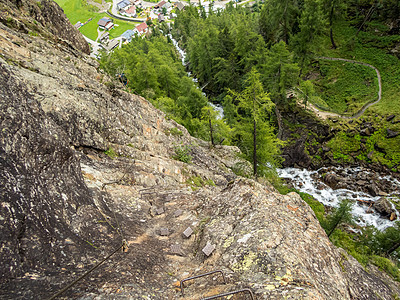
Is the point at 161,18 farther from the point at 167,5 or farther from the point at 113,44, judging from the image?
the point at 113,44

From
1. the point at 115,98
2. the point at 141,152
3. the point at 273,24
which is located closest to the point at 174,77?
the point at 273,24

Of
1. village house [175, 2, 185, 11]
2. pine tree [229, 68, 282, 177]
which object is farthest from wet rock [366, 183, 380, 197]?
village house [175, 2, 185, 11]

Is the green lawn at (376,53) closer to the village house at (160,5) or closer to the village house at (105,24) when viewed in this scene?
the village house at (105,24)

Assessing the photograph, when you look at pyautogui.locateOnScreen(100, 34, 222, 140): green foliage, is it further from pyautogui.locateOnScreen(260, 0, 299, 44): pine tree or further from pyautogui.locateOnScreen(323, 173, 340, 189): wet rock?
pyautogui.locateOnScreen(260, 0, 299, 44): pine tree

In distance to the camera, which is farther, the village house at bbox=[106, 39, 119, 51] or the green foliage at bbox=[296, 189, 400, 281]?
the village house at bbox=[106, 39, 119, 51]

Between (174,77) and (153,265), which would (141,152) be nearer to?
(153,265)

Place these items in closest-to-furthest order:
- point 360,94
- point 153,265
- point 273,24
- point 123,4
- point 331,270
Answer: point 153,265 < point 331,270 < point 360,94 < point 273,24 < point 123,4

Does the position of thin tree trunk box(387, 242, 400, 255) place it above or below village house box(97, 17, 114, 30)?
below
